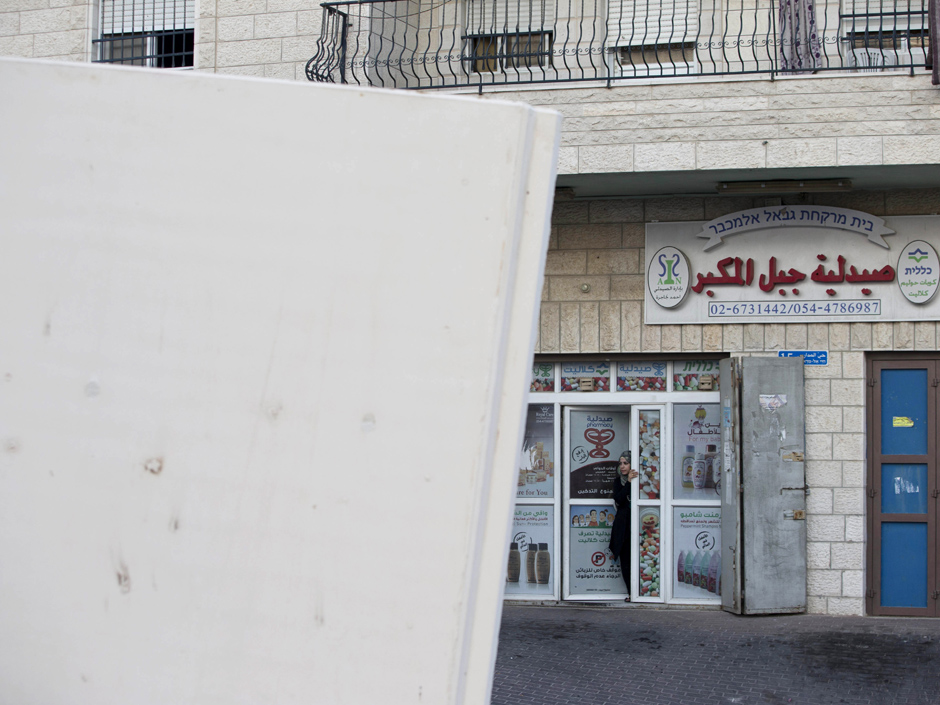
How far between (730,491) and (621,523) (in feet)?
3.86

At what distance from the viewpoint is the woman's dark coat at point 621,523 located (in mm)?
9758

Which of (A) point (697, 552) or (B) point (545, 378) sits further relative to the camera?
(B) point (545, 378)

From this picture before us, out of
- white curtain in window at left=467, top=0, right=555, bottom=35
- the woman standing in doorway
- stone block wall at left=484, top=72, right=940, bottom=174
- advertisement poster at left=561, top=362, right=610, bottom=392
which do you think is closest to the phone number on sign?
advertisement poster at left=561, top=362, right=610, bottom=392

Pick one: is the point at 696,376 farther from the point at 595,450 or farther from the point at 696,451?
the point at 595,450

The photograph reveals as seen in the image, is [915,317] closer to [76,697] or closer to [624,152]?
[624,152]

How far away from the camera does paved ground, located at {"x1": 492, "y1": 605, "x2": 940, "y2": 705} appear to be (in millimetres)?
6789

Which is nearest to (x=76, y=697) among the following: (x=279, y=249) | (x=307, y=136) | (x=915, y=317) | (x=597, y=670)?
(x=279, y=249)

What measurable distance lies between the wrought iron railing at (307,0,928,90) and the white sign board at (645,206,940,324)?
147cm

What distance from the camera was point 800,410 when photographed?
9156 mm

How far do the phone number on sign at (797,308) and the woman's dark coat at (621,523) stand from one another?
2.02m

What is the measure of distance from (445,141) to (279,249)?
0.88 feet

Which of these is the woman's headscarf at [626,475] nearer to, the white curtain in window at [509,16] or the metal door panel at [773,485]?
Result: the metal door panel at [773,485]

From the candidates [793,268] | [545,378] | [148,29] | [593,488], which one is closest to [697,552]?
[593,488]

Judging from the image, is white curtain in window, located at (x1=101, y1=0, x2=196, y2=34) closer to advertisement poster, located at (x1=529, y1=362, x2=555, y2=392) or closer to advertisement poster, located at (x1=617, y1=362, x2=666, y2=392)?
advertisement poster, located at (x1=529, y1=362, x2=555, y2=392)
